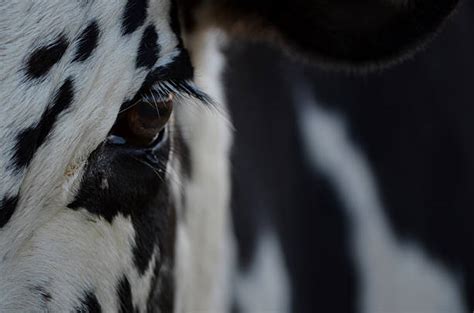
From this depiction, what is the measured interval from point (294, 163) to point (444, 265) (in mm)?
282

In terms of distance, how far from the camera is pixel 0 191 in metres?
0.84

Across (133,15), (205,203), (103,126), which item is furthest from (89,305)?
(205,203)

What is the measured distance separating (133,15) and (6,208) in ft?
0.75

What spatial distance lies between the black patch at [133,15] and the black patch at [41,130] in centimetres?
9

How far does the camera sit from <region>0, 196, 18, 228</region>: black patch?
0.85m

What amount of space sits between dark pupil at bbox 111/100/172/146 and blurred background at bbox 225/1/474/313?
20.5 inches

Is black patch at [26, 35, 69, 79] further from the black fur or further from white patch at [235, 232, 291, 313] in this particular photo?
white patch at [235, 232, 291, 313]

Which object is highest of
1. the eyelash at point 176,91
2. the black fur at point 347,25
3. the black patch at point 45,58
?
the black patch at point 45,58

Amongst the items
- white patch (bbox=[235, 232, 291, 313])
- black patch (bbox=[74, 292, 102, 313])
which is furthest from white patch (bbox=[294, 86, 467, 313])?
black patch (bbox=[74, 292, 102, 313])

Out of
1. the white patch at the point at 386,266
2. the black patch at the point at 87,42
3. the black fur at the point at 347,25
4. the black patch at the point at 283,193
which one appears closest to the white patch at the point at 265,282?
the black patch at the point at 283,193

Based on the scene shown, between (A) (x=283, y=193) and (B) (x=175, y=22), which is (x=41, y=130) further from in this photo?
(A) (x=283, y=193)

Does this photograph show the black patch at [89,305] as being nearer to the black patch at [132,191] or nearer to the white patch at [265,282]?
the black patch at [132,191]

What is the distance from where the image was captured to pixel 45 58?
34.4 inches

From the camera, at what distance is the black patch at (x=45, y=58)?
857 millimetres
